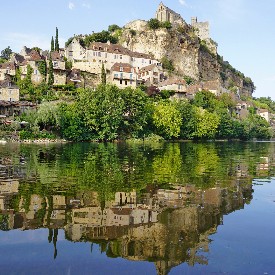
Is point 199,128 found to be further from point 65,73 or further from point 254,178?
point 254,178

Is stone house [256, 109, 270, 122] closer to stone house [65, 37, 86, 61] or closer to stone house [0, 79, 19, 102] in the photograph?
stone house [65, 37, 86, 61]

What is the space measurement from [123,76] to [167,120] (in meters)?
27.2

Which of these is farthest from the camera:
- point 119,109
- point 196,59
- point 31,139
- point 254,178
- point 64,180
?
point 196,59

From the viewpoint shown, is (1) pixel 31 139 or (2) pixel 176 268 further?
(1) pixel 31 139

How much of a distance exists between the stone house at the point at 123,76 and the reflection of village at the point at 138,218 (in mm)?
91549

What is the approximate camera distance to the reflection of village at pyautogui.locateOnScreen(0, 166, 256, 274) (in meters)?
9.82

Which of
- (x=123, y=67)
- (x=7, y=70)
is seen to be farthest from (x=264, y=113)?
(x=7, y=70)

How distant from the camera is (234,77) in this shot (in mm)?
173500

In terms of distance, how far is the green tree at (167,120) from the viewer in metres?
88.2

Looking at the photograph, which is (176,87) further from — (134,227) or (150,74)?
(134,227)

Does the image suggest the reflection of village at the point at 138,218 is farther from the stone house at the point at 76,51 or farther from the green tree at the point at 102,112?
the stone house at the point at 76,51

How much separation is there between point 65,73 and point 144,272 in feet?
316

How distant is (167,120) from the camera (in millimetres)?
88375

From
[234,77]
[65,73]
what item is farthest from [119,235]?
[234,77]
